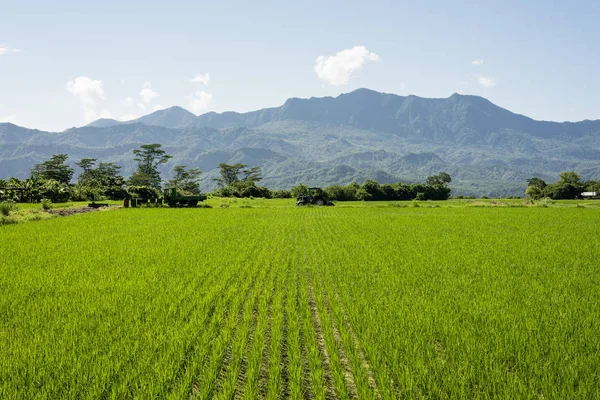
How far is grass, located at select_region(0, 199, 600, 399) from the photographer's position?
4.21 m

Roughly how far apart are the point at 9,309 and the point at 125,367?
3.63 metres

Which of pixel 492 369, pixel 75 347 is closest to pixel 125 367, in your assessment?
pixel 75 347

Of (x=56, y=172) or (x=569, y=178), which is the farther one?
(x=569, y=178)

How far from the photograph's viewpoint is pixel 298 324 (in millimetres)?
6062

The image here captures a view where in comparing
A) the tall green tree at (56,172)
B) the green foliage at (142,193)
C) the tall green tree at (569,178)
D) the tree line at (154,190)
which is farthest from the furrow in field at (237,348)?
the tall green tree at (569,178)

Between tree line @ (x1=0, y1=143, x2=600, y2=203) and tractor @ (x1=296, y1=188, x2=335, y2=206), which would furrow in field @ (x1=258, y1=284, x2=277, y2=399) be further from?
tree line @ (x1=0, y1=143, x2=600, y2=203)

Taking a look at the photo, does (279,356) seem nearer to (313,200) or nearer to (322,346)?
(322,346)

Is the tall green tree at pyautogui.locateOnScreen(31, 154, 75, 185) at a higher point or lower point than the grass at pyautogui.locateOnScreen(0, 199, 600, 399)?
higher

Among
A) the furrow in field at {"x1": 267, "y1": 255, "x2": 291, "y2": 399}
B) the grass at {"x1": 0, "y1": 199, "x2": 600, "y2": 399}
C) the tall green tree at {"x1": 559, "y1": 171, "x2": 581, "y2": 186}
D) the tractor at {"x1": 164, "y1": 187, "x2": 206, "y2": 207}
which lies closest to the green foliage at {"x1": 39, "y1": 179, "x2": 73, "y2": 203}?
the tractor at {"x1": 164, "y1": 187, "x2": 206, "y2": 207}

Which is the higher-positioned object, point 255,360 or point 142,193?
point 142,193

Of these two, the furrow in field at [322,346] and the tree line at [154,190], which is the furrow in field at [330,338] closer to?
the furrow in field at [322,346]

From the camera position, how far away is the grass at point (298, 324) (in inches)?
166

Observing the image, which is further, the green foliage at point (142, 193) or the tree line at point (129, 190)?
the tree line at point (129, 190)

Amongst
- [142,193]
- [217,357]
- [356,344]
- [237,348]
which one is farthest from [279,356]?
[142,193]
